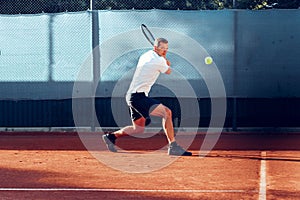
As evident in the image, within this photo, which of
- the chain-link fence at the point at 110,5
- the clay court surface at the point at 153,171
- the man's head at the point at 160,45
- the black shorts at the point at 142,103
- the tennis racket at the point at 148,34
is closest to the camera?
the clay court surface at the point at 153,171

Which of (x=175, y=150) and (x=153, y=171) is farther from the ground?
(x=175, y=150)

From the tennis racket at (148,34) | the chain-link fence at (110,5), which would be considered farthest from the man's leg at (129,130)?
the chain-link fence at (110,5)

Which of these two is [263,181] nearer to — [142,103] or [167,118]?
[167,118]

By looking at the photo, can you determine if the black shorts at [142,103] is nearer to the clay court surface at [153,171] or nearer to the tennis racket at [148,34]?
the clay court surface at [153,171]

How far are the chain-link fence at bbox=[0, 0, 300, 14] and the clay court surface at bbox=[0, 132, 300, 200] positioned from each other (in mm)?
2745

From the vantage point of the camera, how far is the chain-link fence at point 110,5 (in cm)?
1465

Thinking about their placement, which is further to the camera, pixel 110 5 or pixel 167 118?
pixel 110 5

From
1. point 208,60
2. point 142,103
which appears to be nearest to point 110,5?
point 208,60

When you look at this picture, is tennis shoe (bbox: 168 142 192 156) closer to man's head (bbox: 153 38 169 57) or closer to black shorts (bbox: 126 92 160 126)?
black shorts (bbox: 126 92 160 126)

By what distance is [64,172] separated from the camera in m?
9.41

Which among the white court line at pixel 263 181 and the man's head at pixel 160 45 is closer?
the white court line at pixel 263 181

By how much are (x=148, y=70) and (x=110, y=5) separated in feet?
14.0

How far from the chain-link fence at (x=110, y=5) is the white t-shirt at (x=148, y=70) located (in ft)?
12.4

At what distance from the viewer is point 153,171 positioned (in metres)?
9.49
